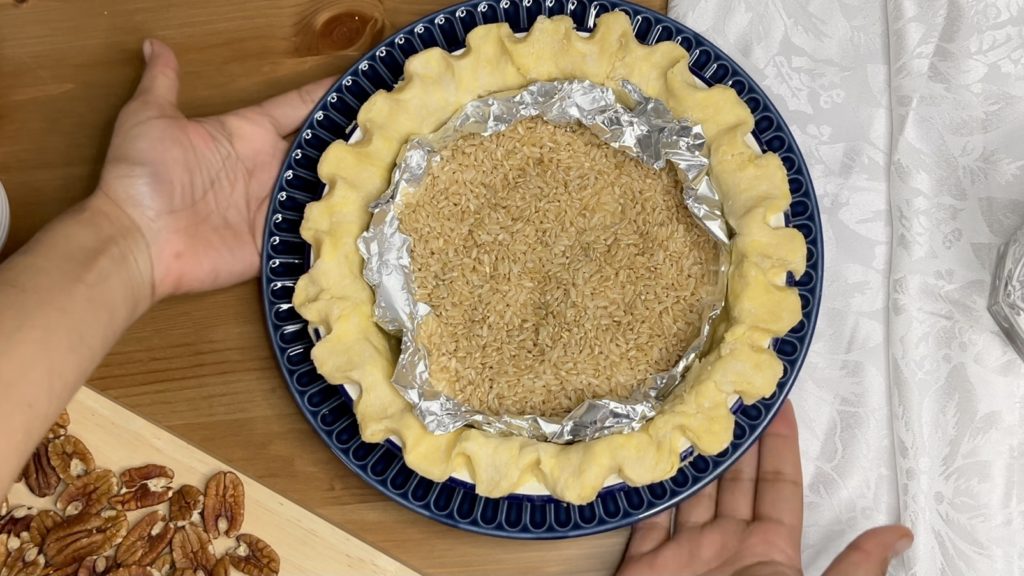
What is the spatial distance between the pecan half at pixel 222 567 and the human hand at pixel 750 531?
545 millimetres

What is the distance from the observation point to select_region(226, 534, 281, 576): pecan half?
1.08 metres

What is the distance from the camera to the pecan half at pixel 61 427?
110 cm

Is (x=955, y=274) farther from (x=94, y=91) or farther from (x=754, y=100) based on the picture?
(x=94, y=91)

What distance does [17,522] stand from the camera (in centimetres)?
111

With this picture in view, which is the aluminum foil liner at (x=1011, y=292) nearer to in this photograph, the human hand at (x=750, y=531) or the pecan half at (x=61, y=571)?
the human hand at (x=750, y=531)

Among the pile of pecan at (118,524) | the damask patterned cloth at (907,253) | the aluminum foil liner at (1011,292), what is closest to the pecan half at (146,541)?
the pile of pecan at (118,524)

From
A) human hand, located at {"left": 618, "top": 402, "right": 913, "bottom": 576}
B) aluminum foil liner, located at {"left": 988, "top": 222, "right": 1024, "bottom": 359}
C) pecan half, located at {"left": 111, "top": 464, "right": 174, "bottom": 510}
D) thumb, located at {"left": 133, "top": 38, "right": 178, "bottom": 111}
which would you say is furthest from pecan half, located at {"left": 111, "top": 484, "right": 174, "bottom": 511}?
aluminum foil liner, located at {"left": 988, "top": 222, "right": 1024, "bottom": 359}

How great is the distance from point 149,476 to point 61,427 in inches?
5.8

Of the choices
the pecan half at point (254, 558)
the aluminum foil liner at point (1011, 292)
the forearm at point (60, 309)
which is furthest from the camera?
the pecan half at point (254, 558)

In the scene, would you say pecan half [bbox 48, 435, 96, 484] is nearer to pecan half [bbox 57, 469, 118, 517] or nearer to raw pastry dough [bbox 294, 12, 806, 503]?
pecan half [bbox 57, 469, 118, 517]

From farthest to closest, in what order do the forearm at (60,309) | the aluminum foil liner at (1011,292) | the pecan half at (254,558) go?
the pecan half at (254,558), the aluminum foil liner at (1011,292), the forearm at (60,309)

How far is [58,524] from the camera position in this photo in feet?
3.63

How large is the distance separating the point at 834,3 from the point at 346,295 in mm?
843

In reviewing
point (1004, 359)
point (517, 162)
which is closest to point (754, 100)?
point (517, 162)
